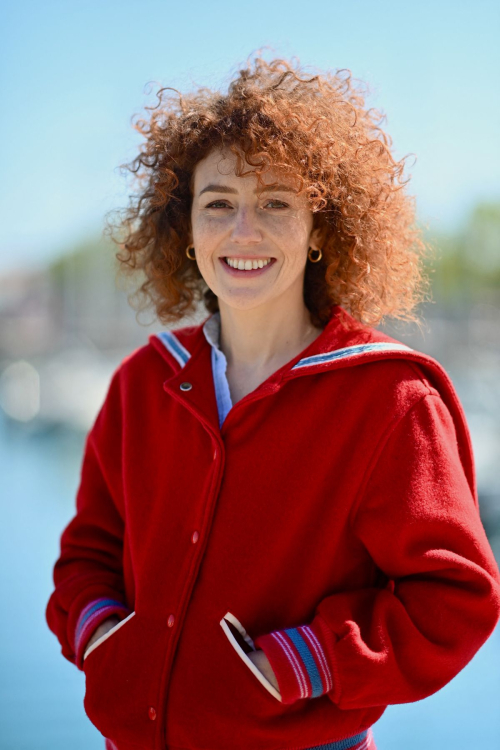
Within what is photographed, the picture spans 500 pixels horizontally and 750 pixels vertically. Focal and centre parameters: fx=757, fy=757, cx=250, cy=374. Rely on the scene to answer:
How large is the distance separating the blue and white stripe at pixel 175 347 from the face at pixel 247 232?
0.18 meters

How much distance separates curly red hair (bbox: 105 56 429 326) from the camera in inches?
57.5

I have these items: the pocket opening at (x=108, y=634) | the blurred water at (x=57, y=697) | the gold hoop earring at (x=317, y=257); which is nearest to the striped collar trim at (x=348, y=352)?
the gold hoop earring at (x=317, y=257)

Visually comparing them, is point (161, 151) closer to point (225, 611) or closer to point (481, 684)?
point (225, 611)

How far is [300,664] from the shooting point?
1.28 meters

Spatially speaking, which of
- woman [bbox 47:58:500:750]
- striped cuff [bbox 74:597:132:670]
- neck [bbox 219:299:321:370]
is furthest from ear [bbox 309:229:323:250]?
striped cuff [bbox 74:597:132:670]

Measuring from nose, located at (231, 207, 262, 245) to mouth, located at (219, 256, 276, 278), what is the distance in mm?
40

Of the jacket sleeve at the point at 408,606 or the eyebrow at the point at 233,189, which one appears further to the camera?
the eyebrow at the point at 233,189

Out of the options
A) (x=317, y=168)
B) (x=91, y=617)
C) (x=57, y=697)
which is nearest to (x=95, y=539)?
(x=91, y=617)

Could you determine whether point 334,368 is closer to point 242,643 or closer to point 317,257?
point 317,257

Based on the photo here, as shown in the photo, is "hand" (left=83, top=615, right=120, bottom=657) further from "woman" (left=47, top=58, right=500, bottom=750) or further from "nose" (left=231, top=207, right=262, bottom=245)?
"nose" (left=231, top=207, right=262, bottom=245)

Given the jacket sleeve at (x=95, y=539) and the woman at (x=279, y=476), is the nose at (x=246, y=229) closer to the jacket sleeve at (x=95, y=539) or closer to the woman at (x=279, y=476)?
the woman at (x=279, y=476)

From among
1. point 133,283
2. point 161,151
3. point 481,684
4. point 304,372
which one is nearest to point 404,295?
point 304,372

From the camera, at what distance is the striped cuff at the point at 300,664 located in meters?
1.27

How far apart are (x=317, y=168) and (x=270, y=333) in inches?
13.8
